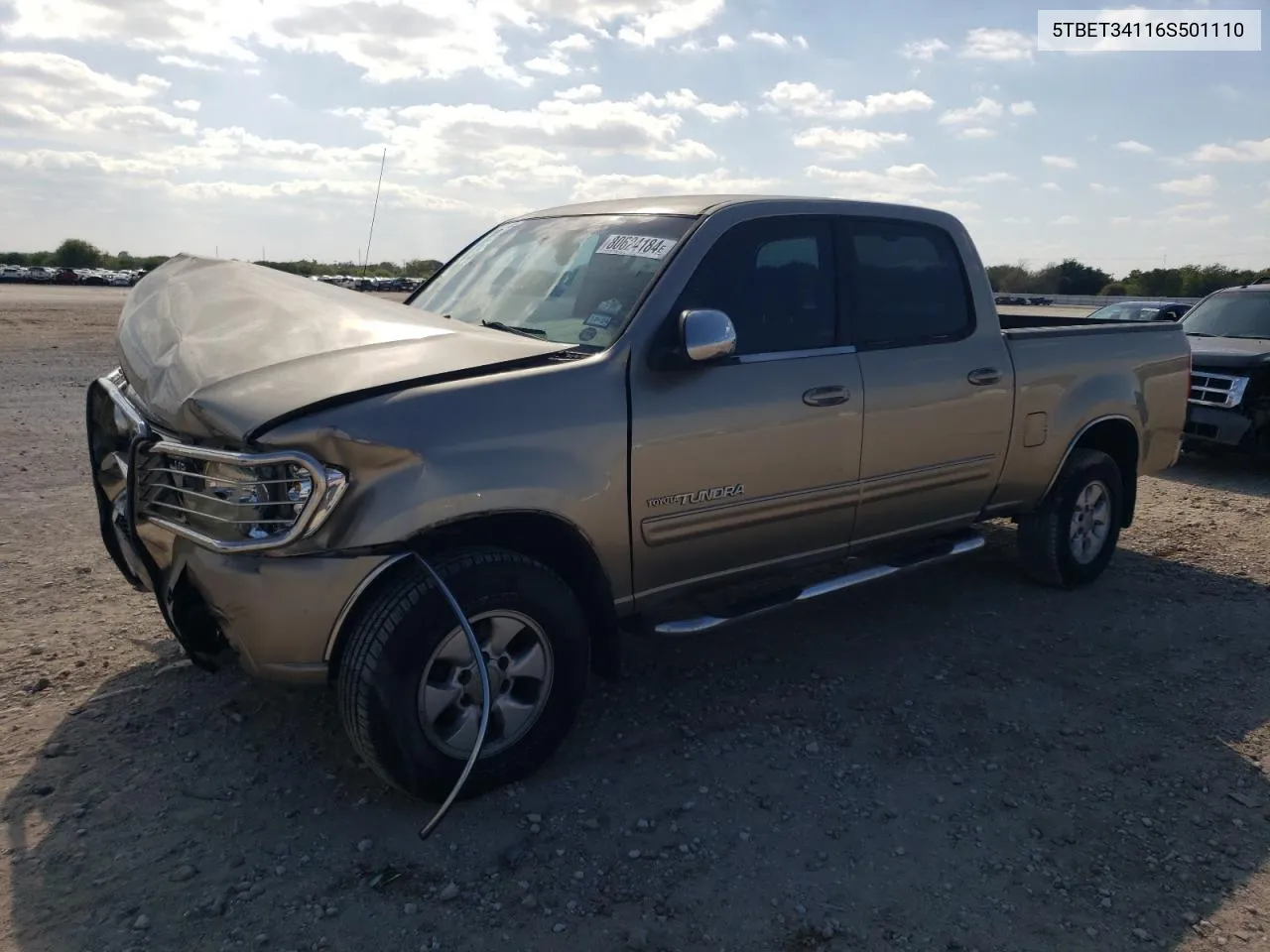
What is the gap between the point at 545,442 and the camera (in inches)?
131

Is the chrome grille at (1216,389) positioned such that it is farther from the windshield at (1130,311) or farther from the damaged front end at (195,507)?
the windshield at (1130,311)

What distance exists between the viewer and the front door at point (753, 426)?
3.65m

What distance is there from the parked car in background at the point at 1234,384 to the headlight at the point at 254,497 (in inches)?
324

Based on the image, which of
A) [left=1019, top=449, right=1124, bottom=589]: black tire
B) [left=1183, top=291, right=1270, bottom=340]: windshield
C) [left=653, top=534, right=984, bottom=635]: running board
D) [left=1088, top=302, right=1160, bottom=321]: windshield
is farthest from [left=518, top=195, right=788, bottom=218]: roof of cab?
[left=1088, top=302, right=1160, bottom=321]: windshield

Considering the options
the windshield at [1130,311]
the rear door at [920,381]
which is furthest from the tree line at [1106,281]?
the rear door at [920,381]

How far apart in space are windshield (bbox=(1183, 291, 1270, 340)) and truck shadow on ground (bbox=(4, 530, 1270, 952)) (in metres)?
6.34

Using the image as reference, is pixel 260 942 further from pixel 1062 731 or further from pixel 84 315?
pixel 84 315

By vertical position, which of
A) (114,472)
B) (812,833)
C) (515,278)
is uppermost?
(515,278)

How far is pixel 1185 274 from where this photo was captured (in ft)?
197

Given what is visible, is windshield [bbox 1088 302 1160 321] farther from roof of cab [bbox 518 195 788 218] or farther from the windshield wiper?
the windshield wiper

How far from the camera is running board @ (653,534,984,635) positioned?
3.71 meters

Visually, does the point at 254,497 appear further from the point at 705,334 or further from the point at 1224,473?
the point at 1224,473

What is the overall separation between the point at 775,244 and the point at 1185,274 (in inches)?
2585

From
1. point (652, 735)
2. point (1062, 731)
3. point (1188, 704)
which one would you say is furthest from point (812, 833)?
point (1188, 704)
